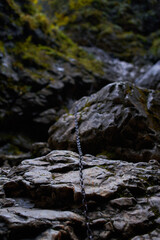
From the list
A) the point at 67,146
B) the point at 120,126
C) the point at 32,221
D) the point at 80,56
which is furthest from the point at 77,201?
the point at 80,56

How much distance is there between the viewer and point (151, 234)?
7.48ft

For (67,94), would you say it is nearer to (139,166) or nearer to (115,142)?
(115,142)

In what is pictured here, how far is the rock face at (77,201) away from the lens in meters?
2.24

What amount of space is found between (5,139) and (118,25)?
64.8 ft

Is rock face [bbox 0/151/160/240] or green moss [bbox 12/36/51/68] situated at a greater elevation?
green moss [bbox 12/36/51/68]

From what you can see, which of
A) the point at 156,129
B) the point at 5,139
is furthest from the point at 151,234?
the point at 5,139

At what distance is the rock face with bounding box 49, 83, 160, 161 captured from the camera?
4.86 m

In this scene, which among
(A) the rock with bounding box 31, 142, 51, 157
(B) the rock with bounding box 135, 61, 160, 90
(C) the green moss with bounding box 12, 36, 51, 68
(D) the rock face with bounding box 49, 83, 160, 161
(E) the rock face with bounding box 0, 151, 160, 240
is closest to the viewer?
(E) the rock face with bounding box 0, 151, 160, 240

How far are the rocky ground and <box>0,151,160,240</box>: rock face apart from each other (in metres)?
0.01

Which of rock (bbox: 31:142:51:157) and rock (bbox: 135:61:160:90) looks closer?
rock (bbox: 31:142:51:157)

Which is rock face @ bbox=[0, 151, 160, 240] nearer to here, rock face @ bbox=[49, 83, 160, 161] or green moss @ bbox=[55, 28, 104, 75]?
rock face @ bbox=[49, 83, 160, 161]

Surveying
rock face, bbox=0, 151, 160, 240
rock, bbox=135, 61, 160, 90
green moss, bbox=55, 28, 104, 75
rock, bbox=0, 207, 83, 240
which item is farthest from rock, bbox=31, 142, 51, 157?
green moss, bbox=55, 28, 104, 75

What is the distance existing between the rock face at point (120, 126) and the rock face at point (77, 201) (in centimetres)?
107

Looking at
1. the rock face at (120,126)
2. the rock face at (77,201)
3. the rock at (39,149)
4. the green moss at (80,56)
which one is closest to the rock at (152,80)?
the green moss at (80,56)
